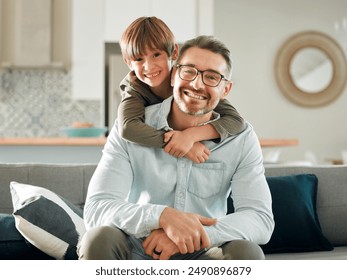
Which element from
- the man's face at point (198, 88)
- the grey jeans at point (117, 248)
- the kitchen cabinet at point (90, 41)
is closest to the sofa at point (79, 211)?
the grey jeans at point (117, 248)

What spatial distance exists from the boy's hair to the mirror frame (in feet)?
16.9

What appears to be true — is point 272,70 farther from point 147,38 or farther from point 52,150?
point 147,38

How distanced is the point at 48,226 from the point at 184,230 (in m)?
0.69

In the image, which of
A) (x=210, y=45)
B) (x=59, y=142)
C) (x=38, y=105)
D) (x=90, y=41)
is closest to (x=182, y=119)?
(x=210, y=45)

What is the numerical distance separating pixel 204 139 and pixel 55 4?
4509mm

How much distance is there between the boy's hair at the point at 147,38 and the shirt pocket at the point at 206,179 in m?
0.37

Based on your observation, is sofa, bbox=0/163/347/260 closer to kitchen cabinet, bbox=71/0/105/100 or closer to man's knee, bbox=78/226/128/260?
man's knee, bbox=78/226/128/260

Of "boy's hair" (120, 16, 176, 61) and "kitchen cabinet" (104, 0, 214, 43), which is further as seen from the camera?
"kitchen cabinet" (104, 0, 214, 43)

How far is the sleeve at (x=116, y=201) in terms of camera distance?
4.24 ft

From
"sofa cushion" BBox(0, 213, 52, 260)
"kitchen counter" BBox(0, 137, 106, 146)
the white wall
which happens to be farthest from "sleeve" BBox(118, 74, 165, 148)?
the white wall

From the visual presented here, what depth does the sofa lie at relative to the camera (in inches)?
69.9

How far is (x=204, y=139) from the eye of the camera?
57.8 inches
